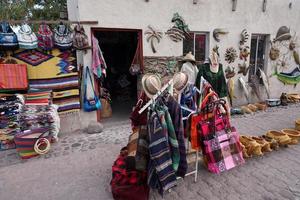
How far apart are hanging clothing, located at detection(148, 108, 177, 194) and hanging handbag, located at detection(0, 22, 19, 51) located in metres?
2.92

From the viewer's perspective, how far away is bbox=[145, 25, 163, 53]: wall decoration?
15.4 feet

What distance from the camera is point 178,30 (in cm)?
500

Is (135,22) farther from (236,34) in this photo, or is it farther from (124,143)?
(236,34)

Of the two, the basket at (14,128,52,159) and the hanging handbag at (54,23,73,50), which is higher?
the hanging handbag at (54,23,73,50)

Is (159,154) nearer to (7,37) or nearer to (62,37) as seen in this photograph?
(62,37)

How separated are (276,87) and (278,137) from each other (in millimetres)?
4293

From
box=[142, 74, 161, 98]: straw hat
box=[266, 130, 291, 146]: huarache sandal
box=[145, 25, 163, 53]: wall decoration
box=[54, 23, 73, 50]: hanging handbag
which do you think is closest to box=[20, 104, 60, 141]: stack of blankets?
box=[54, 23, 73, 50]: hanging handbag

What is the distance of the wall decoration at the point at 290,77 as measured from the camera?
7.03 m

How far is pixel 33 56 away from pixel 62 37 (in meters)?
0.62

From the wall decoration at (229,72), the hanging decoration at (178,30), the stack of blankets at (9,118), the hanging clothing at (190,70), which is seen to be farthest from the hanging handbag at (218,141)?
the wall decoration at (229,72)

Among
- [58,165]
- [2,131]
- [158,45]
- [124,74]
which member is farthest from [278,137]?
[124,74]

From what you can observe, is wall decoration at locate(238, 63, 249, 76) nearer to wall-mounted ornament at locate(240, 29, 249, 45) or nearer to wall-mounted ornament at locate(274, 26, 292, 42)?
wall-mounted ornament at locate(240, 29, 249, 45)

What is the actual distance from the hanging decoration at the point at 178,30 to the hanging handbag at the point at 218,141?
280cm

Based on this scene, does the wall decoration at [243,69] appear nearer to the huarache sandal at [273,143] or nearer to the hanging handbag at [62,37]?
the huarache sandal at [273,143]
